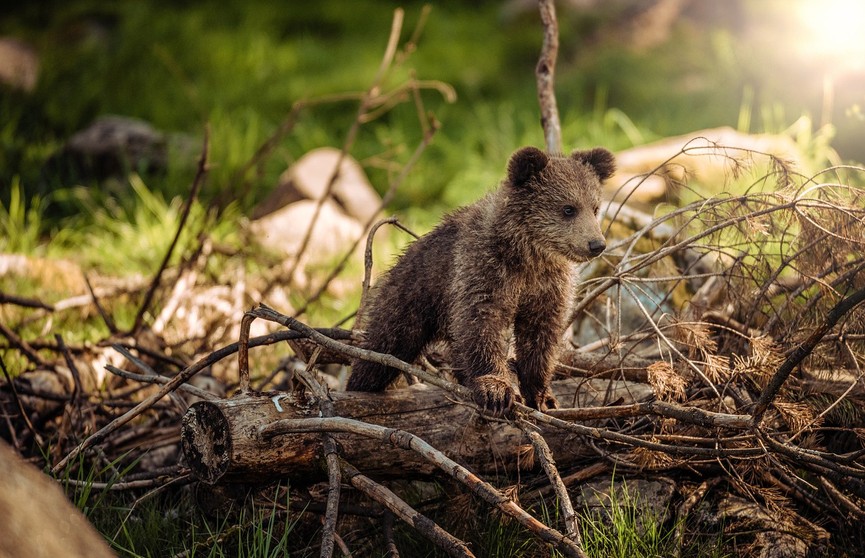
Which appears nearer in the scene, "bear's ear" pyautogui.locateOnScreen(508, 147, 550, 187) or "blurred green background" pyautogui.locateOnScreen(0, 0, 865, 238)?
"bear's ear" pyautogui.locateOnScreen(508, 147, 550, 187)

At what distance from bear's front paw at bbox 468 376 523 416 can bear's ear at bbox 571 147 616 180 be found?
105 cm

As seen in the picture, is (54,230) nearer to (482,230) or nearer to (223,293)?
(223,293)

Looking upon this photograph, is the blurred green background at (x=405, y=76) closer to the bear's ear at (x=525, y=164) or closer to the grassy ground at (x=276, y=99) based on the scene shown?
the grassy ground at (x=276, y=99)

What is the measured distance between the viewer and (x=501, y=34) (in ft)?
37.6

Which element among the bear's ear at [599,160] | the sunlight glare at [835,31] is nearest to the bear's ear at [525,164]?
the bear's ear at [599,160]

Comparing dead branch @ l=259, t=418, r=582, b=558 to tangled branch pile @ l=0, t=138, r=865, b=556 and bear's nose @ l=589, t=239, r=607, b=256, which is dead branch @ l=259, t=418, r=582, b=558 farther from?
bear's nose @ l=589, t=239, r=607, b=256

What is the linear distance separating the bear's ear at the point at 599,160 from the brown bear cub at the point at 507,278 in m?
0.07

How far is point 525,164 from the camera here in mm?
3346

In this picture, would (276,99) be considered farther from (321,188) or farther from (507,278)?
(507,278)

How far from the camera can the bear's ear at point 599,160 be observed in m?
3.53

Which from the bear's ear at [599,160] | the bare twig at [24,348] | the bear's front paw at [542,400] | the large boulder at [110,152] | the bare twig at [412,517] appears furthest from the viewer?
the large boulder at [110,152]

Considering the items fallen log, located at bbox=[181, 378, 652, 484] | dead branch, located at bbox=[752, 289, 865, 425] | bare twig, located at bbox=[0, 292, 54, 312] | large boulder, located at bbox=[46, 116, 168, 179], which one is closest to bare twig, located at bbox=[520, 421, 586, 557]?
fallen log, located at bbox=[181, 378, 652, 484]

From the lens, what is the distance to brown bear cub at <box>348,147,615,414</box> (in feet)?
10.7

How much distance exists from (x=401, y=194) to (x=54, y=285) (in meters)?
3.16
